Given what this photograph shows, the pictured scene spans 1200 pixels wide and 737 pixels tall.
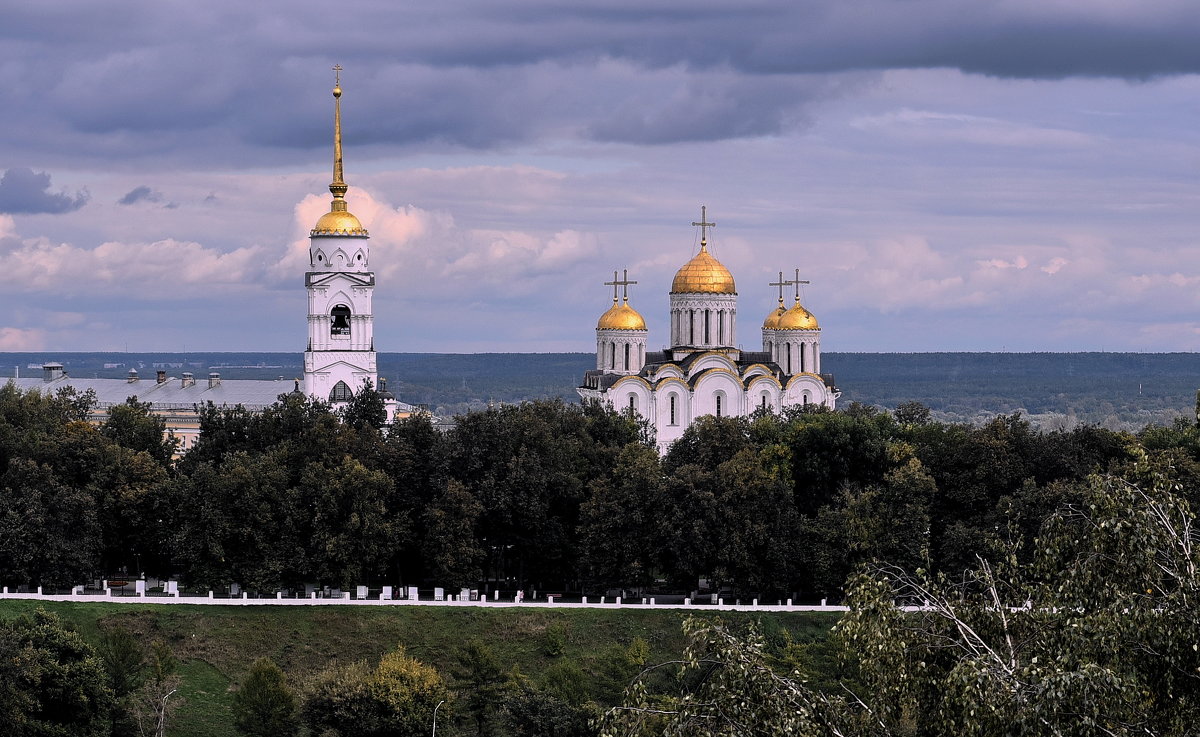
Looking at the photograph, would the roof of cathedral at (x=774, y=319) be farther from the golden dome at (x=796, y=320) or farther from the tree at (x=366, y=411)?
the tree at (x=366, y=411)

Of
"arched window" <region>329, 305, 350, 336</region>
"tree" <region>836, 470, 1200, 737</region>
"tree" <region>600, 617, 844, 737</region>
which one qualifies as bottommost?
"tree" <region>600, 617, 844, 737</region>

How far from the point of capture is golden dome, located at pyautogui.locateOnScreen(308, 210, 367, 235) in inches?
3056

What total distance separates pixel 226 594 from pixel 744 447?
1706cm

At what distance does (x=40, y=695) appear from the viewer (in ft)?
138

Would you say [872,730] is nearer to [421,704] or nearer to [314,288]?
Answer: [421,704]

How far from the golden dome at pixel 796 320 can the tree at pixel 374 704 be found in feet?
151

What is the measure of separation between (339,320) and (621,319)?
42.3 feet

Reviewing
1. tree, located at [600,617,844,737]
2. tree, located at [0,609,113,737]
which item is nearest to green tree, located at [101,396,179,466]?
tree, located at [0,609,113,737]

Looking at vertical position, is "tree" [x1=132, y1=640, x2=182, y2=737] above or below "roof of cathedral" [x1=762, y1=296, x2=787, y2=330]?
below

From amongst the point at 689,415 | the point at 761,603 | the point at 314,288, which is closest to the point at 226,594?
the point at 761,603

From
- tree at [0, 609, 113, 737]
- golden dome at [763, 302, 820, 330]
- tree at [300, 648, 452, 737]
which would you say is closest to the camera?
tree at [0, 609, 113, 737]

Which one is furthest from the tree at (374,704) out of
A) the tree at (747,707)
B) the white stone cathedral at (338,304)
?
the white stone cathedral at (338,304)

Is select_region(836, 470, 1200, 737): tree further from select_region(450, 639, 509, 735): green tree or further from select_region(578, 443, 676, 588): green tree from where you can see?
select_region(578, 443, 676, 588): green tree

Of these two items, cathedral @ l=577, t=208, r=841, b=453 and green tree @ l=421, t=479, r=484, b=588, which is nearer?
green tree @ l=421, t=479, r=484, b=588
